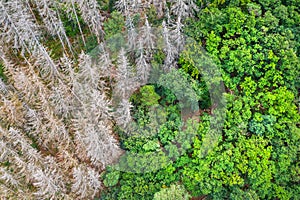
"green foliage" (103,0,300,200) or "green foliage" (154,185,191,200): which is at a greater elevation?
"green foliage" (103,0,300,200)

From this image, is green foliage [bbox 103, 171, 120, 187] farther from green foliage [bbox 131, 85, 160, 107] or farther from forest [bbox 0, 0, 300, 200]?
green foliage [bbox 131, 85, 160, 107]

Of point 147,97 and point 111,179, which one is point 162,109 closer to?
point 147,97

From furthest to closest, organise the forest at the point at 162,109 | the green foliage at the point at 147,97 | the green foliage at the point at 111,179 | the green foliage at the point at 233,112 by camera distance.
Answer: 1. the green foliage at the point at 147,97
2. the green foliage at the point at 111,179
3. the green foliage at the point at 233,112
4. the forest at the point at 162,109

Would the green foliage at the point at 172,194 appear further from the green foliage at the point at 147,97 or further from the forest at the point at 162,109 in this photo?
the green foliage at the point at 147,97

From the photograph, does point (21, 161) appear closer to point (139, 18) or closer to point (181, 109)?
point (181, 109)

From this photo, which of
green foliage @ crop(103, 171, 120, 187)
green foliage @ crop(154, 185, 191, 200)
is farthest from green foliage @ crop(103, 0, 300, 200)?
green foliage @ crop(103, 171, 120, 187)

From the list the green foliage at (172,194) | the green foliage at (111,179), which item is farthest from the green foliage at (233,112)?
the green foliage at (111,179)

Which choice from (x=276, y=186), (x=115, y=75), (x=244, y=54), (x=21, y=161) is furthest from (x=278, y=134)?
(x=21, y=161)

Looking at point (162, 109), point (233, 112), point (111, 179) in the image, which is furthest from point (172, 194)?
point (233, 112)
